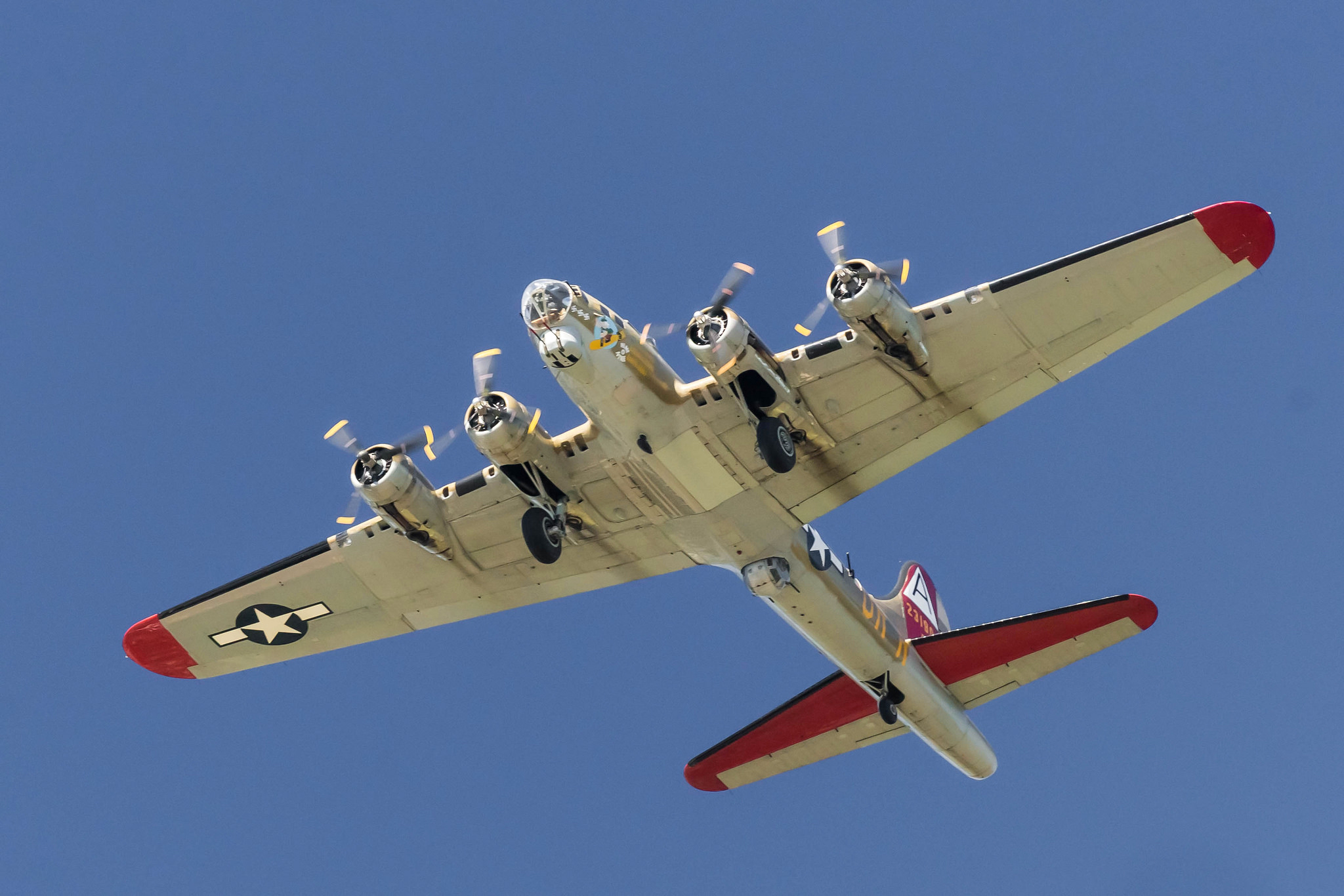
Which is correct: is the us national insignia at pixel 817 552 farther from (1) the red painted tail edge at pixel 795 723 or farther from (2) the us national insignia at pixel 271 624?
(2) the us national insignia at pixel 271 624

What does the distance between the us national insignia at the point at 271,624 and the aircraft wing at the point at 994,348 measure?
10489 mm

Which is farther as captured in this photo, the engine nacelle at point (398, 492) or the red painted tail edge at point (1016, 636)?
the red painted tail edge at point (1016, 636)

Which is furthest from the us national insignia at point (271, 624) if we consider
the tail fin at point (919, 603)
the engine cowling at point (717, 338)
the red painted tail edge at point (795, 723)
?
the tail fin at point (919, 603)

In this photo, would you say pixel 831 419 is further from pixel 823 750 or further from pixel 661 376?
pixel 823 750

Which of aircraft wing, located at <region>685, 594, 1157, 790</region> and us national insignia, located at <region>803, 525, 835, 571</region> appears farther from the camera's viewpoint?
aircraft wing, located at <region>685, 594, 1157, 790</region>

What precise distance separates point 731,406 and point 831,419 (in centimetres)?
188

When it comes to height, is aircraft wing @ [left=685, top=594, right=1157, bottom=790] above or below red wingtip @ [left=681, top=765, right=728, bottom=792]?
above

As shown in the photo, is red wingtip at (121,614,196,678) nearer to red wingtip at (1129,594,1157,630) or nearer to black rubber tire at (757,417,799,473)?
black rubber tire at (757,417,799,473)

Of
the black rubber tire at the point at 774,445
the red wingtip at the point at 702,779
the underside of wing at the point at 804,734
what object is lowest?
the red wingtip at the point at 702,779

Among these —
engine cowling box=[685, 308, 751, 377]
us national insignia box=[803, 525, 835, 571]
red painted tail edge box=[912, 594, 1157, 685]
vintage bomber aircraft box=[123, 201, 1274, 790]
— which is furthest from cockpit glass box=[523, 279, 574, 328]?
red painted tail edge box=[912, 594, 1157, 685]

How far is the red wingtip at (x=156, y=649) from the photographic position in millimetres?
27656

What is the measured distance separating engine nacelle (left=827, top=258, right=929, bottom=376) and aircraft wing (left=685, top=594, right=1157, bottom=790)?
23.9 feet

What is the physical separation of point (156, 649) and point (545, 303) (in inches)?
521

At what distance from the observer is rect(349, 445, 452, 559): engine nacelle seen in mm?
23250
